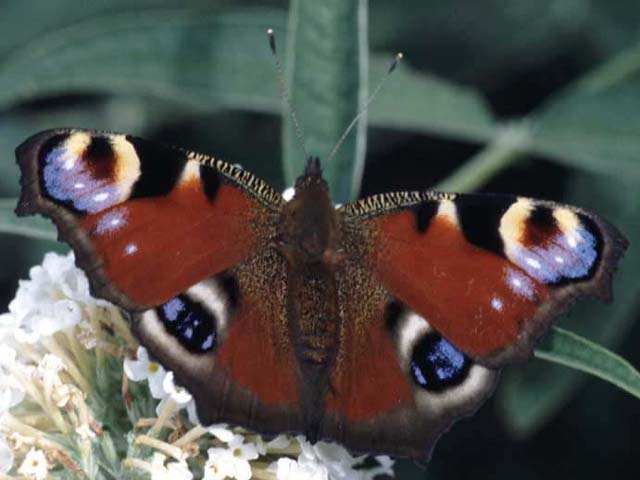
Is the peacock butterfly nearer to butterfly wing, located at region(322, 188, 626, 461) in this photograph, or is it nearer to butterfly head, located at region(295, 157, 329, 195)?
butterfly wing, located at region(322, 188, 626, 461)

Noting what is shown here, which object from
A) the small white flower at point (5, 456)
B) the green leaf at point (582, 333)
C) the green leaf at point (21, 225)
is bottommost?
the green leaf at point (582, 333)

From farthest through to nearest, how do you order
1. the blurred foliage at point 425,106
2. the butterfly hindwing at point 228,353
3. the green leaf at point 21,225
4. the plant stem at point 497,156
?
the plant stem at point 497,156, the blurred foliage at point 425,106, the green leaf at point 21,225, the butterfly hindwing at point 228,353

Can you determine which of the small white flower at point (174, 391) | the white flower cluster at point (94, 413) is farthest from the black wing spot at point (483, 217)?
the small white flower at point (174, 391)

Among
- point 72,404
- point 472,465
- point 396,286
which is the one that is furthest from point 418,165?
point 72,404

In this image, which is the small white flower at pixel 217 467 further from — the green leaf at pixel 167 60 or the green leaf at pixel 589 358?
the green leaf at pixel 167 60

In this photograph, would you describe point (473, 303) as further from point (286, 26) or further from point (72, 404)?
point (286, 26)

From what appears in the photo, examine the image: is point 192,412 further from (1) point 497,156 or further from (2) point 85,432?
(1) point 497,156

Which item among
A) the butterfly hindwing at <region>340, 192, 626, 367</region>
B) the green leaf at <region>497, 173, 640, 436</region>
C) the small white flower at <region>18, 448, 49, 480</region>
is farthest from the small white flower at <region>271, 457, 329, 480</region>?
the green leaf at <region>497, 173, 640, 436</region>
